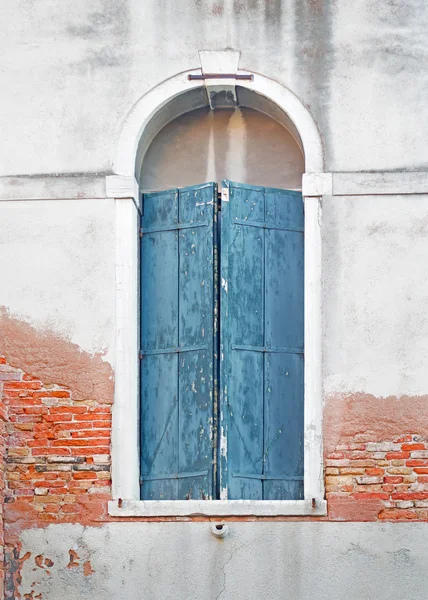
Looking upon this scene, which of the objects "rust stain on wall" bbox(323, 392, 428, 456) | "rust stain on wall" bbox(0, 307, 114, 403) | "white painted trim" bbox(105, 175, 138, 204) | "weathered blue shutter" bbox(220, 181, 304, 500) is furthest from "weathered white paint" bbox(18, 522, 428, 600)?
"white painted trim" bbox(105, 175, 138, 204)

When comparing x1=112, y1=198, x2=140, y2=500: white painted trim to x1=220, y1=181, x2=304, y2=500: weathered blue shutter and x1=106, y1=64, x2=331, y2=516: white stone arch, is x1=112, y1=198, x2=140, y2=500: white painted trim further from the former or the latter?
x1=220, y1=181, x2=304, y2=500: weathered blue shutter

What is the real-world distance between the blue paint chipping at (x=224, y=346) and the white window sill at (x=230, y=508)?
30cm

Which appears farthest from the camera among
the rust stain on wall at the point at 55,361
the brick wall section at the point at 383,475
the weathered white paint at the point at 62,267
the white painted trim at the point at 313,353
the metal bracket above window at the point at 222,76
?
the metal bracket above window at the point at 222,76

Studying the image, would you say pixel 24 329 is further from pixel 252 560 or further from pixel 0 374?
pixel 252 560

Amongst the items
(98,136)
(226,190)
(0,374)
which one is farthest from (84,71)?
(0,374)

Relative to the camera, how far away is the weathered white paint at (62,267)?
12.0 meters

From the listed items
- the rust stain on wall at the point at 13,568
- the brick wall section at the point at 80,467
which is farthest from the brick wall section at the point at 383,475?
the rust stain on wall at the point at 13,568

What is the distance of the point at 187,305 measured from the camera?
39.9ft

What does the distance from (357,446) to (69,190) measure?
252cm

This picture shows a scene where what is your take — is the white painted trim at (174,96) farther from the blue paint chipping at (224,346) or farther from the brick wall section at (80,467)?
the brick wall section at (80,467)

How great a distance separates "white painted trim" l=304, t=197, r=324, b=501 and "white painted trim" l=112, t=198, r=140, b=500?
3.63ft

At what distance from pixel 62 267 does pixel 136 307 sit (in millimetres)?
548

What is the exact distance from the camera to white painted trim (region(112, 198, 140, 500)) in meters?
11.8

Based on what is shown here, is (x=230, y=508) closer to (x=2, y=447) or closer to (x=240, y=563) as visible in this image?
(x=240, y=563)
